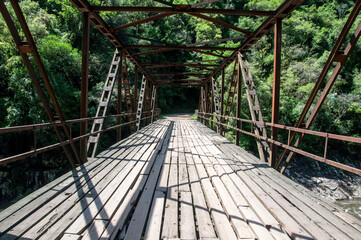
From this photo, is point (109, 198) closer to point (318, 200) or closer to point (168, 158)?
point (168, 158)

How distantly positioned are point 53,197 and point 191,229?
1770mm

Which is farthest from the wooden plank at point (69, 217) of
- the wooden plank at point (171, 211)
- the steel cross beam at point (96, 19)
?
the steel cross beam at point (96, 19)

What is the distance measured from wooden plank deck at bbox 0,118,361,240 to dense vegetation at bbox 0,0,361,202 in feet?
38.4

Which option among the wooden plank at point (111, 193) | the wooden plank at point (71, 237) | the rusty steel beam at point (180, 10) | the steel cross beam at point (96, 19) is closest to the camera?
the wooden plank at point (71, 237)

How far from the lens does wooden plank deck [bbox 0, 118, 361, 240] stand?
1810 mm

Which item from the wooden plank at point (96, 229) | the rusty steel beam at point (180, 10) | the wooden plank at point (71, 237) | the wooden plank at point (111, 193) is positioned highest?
the rusty steel beam at point (180, 10)

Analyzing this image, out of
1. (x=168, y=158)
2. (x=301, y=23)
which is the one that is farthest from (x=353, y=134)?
(x=168, y=158)

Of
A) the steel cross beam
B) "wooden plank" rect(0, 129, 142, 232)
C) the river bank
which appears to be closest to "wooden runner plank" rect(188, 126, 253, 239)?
"wooden plank" rect(0, 129, 142, 232)

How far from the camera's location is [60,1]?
2255 centimetres

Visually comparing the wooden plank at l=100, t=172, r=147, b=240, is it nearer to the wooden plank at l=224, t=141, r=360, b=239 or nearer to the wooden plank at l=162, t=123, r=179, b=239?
the wooden plank at l=162, t=123, r=179, b=239

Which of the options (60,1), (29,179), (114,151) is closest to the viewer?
(114,151)

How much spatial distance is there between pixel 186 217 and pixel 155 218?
317mm

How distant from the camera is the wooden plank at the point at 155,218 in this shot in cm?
177

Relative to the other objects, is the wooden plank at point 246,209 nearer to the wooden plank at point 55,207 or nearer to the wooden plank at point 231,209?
the wooden plank at point 231,209
